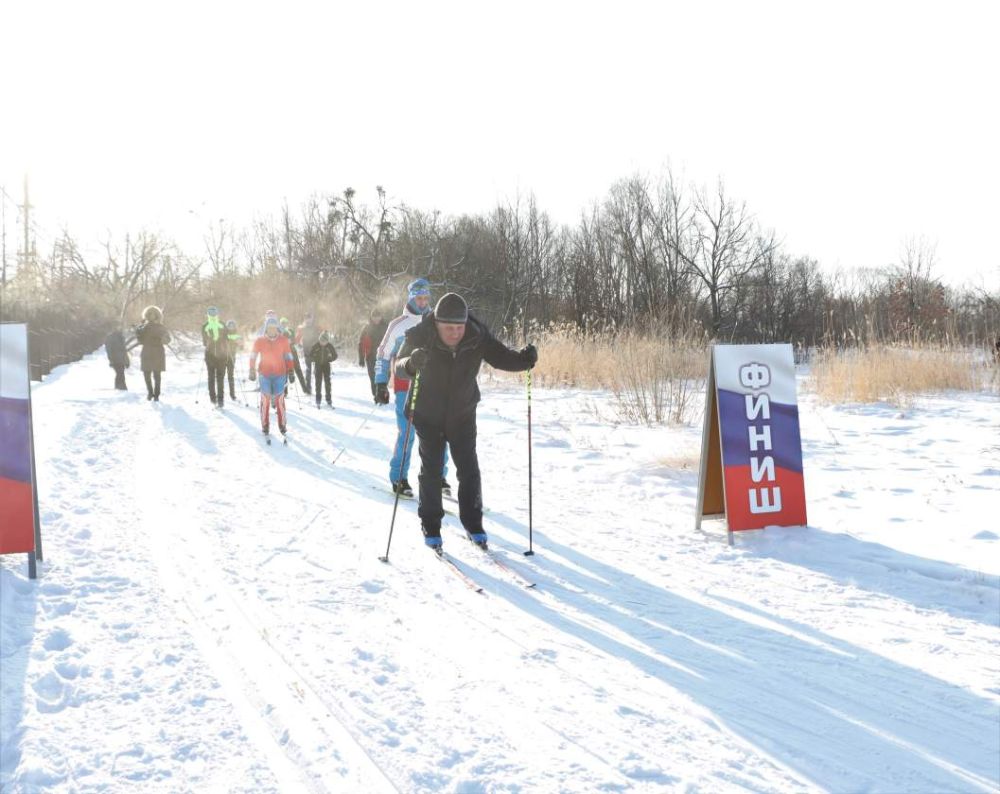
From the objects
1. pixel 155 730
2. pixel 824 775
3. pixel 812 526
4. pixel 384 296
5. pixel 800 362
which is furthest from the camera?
pixel 384 296

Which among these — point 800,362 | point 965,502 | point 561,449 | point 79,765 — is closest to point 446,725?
point 79,765

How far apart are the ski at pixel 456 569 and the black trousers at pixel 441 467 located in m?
0.23

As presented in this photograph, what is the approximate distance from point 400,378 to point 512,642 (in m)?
3.61

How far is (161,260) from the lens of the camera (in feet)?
120

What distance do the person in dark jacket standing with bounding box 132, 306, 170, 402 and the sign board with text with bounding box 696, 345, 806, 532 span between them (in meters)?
12.5

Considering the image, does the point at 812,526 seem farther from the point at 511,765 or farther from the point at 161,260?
the point at 161,260

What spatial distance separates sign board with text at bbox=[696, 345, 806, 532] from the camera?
5617 mm

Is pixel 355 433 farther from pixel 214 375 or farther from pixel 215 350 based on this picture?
pixel 214 375

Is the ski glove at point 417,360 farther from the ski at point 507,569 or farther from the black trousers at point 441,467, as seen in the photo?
the ski at point 507,569

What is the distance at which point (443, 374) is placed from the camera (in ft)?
17.9

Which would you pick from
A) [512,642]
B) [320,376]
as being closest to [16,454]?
[512,642]

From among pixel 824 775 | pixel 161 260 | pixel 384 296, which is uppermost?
pixel 161 260

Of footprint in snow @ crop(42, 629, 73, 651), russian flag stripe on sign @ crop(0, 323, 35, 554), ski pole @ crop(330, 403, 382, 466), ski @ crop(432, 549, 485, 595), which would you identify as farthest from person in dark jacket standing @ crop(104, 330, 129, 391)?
footprint in snow @ crop(42, 629, 73, 651)

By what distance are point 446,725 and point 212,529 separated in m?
3.58
